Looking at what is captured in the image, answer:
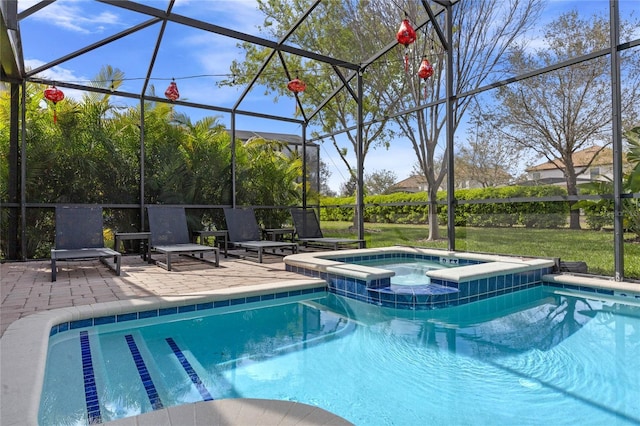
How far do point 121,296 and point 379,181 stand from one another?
35.5 ft

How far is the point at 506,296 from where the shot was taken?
6.05 m

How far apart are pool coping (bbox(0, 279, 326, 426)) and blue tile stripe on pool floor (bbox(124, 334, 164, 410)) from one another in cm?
48

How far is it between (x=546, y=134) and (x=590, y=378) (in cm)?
806

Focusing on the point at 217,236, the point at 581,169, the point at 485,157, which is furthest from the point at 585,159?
the point at 217,236

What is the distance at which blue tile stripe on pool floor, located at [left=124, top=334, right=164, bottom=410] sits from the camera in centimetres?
289

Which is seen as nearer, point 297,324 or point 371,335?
point 371,335

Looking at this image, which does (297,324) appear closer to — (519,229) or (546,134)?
(519,229)

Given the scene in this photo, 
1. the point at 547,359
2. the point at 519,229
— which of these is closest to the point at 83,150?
the point at 547,359

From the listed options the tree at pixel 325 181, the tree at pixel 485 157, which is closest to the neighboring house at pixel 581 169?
the tree at pixel 485 157

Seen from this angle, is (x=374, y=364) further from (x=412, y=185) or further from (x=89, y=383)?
(x=412, y=185)

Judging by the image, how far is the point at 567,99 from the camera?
9523 mm

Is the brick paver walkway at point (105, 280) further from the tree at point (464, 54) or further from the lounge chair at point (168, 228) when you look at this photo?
the tree at point (464, 54)

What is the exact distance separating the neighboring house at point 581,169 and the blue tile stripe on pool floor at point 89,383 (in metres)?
7.69

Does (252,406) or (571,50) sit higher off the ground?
(571,50)
